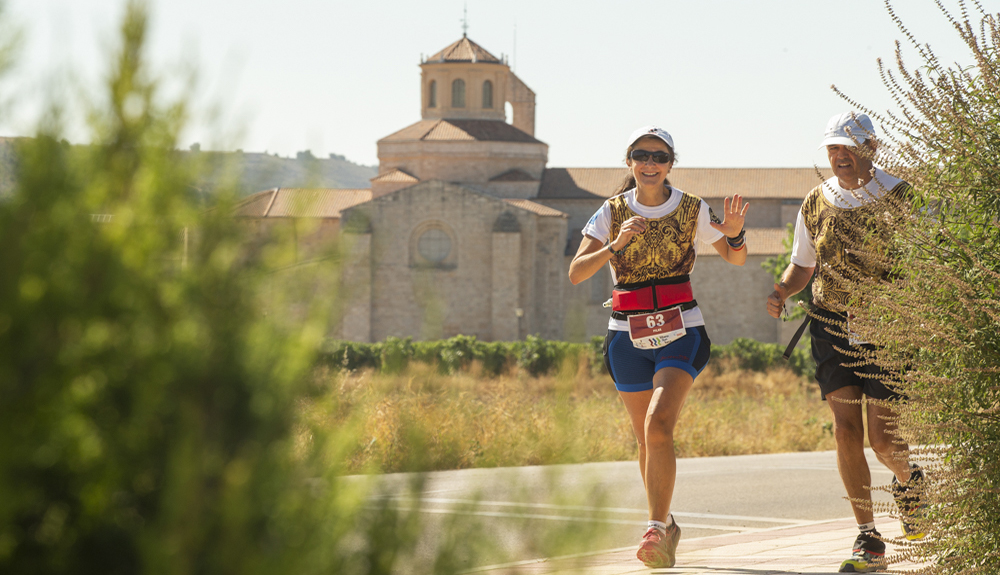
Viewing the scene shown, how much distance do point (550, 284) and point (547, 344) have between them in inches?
413

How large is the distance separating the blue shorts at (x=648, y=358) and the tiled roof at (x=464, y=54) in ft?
192

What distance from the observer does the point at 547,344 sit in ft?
137

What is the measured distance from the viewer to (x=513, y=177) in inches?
2260

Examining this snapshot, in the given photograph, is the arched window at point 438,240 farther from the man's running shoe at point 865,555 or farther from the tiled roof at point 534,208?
the man's running shoe at point 865,555

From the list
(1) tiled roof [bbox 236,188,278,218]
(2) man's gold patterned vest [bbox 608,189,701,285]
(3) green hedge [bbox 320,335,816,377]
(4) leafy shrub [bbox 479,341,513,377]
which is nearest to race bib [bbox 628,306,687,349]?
(2) man's gold patterned vest [bbox 608,189,701,285]

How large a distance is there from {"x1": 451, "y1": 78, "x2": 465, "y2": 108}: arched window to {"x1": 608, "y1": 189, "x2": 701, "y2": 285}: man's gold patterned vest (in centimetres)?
5800

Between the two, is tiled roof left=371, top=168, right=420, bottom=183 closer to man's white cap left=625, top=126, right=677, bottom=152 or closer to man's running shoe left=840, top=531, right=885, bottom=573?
man's white cap left=625, top=126, right=677, bottom=152

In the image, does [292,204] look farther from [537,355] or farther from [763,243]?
[763,243]

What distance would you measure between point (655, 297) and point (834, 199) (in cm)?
94

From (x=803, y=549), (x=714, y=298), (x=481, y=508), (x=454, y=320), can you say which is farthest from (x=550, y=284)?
(x=481, y=508)

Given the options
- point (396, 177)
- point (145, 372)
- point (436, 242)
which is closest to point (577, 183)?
point (396, 177)

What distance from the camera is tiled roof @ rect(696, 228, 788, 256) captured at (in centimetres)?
5194

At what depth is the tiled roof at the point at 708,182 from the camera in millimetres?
57688

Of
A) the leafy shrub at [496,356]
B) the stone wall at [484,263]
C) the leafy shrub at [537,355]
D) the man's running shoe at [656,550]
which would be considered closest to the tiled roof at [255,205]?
the man's running shoe at [656,550]
